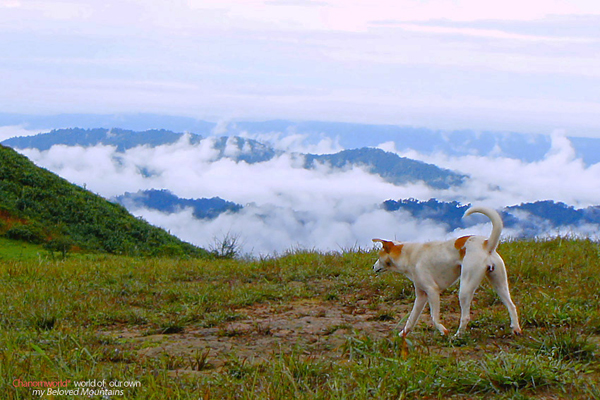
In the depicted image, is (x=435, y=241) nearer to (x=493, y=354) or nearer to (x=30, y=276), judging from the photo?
(x=493, y=354)

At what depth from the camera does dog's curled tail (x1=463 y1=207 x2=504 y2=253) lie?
16.8 ft

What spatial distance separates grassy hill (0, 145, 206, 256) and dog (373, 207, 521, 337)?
12.7 metres

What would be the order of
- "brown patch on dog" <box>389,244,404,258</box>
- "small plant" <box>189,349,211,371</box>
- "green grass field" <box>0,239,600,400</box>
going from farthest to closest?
"brown patch on dog" <box>389,244,404,258</box> → "small plant" <box>189,349,211,371</box> → "green grass field" <box>0,239,600,400</box>

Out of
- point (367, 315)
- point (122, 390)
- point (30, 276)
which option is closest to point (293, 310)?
point (367, 315)

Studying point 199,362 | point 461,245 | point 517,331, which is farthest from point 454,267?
point 199,362

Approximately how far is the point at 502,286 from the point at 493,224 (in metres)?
0.61

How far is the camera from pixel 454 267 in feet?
18.2

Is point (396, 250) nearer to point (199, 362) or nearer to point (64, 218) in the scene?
point (199, 362)

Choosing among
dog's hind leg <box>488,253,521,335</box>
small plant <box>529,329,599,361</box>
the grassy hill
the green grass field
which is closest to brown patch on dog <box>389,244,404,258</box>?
the green grass field

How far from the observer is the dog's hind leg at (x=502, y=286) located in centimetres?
525

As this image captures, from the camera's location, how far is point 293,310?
23.6ft

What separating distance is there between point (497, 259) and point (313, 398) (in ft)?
7.99

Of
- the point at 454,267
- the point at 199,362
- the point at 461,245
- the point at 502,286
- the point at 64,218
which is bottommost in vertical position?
the point at 64,218

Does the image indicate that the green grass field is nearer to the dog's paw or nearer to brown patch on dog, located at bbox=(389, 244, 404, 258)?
the dog's paw
